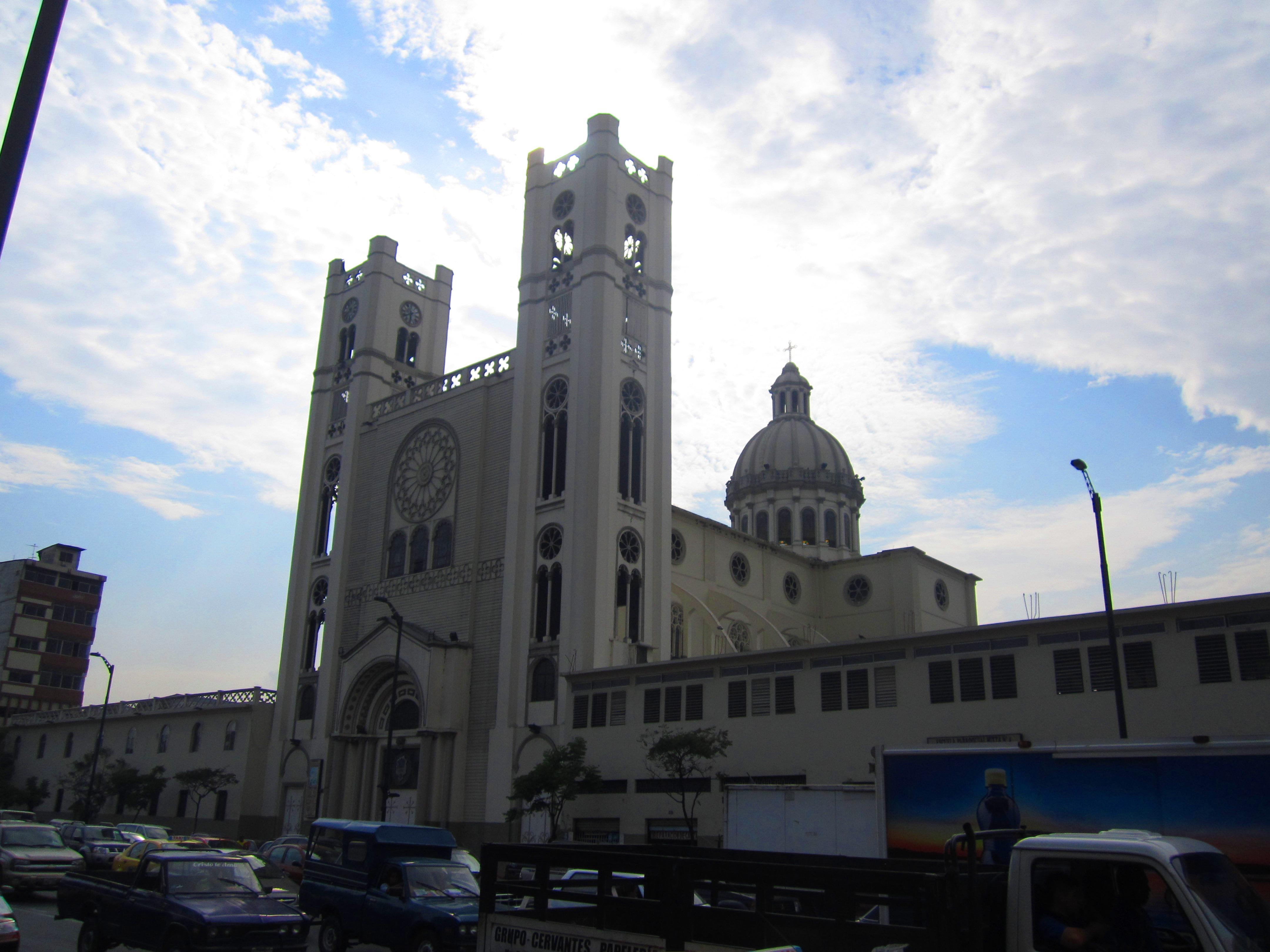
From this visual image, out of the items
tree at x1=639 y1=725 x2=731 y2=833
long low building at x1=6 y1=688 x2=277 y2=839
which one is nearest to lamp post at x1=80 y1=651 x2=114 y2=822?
long low building at x1=6 y1=688 x2=277 y2=839

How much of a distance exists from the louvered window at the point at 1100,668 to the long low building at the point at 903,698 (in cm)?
3

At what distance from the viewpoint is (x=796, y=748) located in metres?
31.0

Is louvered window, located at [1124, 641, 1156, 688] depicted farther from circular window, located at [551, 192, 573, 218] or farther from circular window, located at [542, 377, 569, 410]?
circular window, located at [551, 192, 573, 218]

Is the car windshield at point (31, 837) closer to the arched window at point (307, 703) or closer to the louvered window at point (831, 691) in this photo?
the louvered window at point (831, 691)

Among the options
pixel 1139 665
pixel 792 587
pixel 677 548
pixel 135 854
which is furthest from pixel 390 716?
pixel 792 587

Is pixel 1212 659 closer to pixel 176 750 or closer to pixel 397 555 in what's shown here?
pixel 397 555

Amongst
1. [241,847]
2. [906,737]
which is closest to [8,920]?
[906,737]

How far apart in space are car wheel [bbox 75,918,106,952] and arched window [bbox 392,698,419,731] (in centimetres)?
2736

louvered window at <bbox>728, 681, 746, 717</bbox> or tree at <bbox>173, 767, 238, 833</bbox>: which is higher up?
louvered window at <bbox>728, 681, 746, 717</bbox>

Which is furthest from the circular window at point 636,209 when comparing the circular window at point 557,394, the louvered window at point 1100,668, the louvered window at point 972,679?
the louvered window at point 1100,668

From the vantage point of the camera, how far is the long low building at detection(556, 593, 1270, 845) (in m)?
24.5

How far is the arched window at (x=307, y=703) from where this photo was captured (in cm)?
4981

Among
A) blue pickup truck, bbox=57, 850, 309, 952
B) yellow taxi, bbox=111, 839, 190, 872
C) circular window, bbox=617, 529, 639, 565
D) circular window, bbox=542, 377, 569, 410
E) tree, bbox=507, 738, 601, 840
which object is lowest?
blue pickup truck, bbox=57, 850, 309, 952

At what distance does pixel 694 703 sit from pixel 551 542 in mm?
10577
